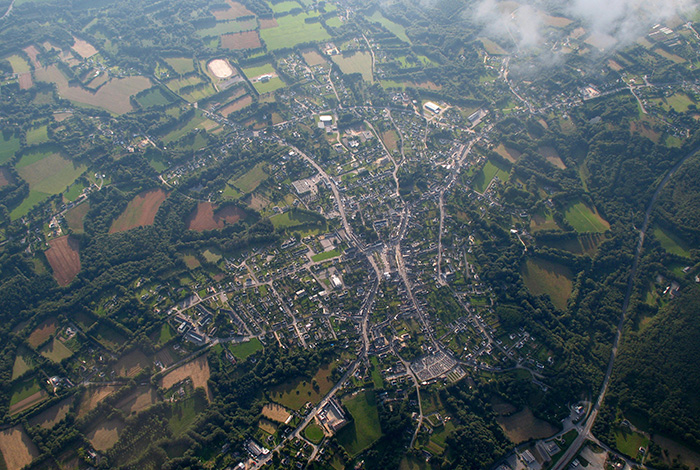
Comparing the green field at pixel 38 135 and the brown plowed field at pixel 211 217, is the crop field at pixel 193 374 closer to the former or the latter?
the brown plowed field at pixel 211 217

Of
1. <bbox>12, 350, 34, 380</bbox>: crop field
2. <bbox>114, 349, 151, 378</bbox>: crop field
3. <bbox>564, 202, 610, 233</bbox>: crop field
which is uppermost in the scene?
<bbox>564, 202, 610, 233</bbox>: crop field

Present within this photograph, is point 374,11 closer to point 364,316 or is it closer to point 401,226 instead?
point 401,226

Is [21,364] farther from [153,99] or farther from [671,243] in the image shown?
[671,243]

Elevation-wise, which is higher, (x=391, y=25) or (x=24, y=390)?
(x=391, y=25)

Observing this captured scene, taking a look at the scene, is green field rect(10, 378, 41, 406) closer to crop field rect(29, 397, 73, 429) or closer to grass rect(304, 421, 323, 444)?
crop field rect(29, 397, 73, 429)

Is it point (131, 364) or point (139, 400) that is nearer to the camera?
point (139, 400)

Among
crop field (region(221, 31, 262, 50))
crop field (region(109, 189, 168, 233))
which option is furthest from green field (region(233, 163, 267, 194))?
crop field (region(221, 31, 262, 50))

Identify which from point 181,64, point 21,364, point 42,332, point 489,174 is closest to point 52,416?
point 21,364
